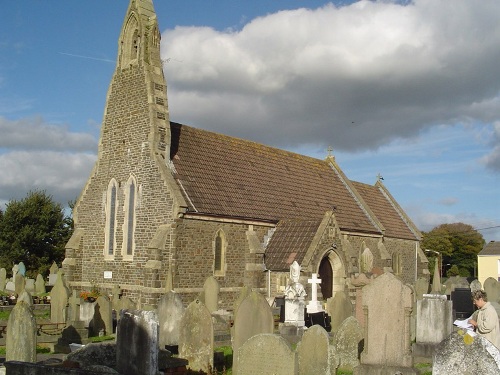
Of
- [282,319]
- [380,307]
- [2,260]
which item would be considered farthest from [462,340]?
[2,260]

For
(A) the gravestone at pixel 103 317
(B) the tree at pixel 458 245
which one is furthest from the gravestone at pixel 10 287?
(B) the tree at pixel 458 245

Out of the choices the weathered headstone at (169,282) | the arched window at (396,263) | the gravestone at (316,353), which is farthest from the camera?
the arched window at (396,263)

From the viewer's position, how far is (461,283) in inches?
1228

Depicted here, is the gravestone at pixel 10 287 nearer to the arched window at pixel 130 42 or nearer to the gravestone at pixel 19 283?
the gravestone at pixel 19 283

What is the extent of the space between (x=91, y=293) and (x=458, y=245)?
72560 millimetres

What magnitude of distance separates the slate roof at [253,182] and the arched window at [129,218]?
2087 mm

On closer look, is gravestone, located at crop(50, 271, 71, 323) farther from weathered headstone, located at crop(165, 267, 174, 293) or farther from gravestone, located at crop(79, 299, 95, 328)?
weathered headstone, located at crop(165, 267, 174, 293)

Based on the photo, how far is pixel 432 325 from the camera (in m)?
14.3

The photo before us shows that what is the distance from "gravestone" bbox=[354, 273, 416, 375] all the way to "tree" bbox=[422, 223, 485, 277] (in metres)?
75.2

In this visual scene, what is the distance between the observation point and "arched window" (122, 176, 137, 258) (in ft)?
83.3

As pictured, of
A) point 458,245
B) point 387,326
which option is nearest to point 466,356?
point 387,326

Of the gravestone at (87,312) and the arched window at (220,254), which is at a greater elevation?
the arched window at (220,254)

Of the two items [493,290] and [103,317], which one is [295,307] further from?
[493,290]

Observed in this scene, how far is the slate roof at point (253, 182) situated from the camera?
85.0 feet
